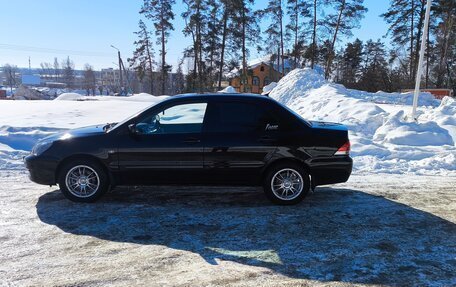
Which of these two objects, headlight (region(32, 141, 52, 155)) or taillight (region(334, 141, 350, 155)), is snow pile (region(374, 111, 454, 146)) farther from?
headlight (region(32, 141, 52, 155))

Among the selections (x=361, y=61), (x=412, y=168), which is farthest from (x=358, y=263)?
(x=361, y=61)

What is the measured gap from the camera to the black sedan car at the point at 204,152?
5.46 meters

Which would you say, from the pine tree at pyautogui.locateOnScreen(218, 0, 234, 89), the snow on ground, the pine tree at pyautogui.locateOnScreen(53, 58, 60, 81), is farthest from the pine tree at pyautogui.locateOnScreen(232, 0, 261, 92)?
the pine tree at pyautogui.locateOnScreen(53, 58, 60, 81)

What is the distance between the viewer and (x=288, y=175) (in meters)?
5.59

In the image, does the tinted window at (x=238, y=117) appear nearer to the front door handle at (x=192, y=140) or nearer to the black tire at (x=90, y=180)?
the front door handle at (x=192, y=140)

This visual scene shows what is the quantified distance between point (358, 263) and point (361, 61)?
187 feet

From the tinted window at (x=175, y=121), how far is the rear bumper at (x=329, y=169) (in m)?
1.76

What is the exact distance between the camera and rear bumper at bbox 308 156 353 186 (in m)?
5.57

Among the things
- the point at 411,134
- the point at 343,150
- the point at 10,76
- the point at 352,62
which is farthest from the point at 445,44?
the point at 10,76

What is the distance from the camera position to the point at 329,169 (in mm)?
5605

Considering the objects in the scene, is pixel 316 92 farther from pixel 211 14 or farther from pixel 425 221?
pixel 211 14

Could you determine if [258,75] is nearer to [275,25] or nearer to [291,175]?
[275,25]

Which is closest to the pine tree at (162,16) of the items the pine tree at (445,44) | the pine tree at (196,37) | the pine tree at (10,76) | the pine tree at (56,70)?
the pine tree at (196,37)

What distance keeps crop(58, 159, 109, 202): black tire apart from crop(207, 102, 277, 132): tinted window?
170 centimetres
